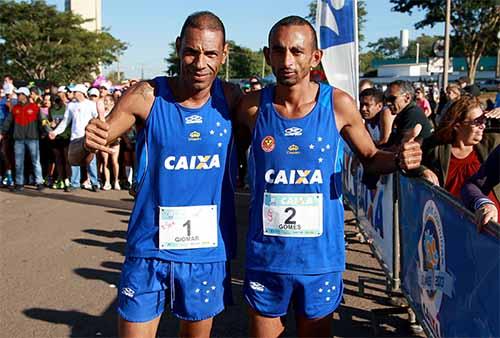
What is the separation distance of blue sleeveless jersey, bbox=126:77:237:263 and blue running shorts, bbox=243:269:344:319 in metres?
0.25

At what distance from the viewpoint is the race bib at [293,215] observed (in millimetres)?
2793

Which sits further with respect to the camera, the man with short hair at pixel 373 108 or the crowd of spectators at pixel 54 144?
the crowd of spectators at pixel 54 144

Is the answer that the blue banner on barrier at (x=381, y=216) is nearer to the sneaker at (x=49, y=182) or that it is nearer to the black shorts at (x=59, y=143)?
the black shorts at (x=59, y=143)

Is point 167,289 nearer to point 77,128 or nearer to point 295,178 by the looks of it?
point 295,178

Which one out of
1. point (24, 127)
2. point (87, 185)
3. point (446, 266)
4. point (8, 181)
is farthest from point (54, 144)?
point (446, 266)

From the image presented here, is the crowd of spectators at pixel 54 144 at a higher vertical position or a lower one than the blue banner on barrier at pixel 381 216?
higher

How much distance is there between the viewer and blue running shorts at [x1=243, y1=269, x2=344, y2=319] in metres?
2.85

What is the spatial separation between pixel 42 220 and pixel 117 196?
2133 mm

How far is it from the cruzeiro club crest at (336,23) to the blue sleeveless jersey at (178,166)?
13.3ft

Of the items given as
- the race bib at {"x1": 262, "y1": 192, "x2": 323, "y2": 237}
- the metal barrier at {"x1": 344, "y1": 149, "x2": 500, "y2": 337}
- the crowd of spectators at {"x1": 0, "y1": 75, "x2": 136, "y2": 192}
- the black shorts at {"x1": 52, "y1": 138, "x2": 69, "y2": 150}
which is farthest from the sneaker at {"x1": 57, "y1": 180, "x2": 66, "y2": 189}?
the race bib at {"x1": 262, "y1": 192, "x2": 323, "y2": 237}

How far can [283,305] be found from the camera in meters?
2.88

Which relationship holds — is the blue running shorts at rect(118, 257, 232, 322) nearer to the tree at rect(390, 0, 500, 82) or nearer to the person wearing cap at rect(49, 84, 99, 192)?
the person wearing cap at rect(49, 84, 99, 192)

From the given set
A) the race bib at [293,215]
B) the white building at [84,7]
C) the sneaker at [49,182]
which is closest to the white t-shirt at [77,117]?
the sneaker at [49,182]

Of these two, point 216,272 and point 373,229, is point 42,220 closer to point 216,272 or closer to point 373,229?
point 373,229
